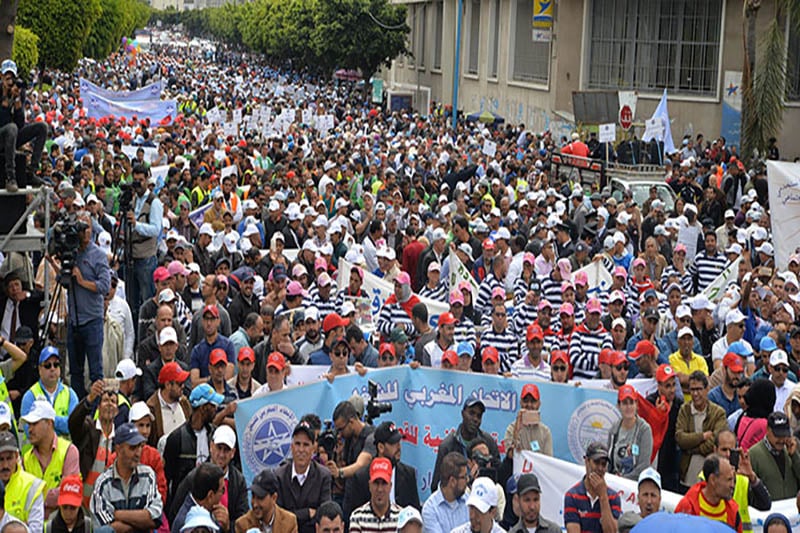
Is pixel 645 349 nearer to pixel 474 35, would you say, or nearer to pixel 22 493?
pixel 22 493

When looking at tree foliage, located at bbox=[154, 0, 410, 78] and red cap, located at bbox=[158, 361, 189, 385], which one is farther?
tree foliage, located at bbox=[154, 0, 410, 78]

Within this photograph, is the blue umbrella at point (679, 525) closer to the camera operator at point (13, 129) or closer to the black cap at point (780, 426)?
the black cap at point (780, 426)

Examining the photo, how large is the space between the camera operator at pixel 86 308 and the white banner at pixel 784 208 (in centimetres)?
728

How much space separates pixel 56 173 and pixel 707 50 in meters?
24.6

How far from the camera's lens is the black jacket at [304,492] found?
809 centimetres

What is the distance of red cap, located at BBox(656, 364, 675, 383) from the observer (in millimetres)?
9648

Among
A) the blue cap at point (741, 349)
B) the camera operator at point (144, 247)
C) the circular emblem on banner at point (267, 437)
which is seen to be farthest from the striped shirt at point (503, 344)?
the camera operator at point (144, 247)

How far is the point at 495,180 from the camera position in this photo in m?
21.8

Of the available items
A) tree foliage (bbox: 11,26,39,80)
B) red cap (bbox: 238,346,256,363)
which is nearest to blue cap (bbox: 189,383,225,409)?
red cap (bbox: 238,346,256,363)

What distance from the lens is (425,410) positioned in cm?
1004

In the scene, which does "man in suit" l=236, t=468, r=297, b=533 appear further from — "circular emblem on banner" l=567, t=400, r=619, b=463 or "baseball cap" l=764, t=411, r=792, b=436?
"baseball cap" l=764, t=411, r=792, b=436

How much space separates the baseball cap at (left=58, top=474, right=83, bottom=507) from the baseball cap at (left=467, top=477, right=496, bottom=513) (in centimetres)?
210

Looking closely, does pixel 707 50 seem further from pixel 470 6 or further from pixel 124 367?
pixel 124 367

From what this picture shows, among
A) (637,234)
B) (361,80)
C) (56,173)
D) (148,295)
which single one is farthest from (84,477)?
(361,80)
